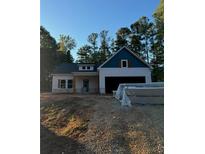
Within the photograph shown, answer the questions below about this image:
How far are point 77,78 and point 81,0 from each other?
652 cm

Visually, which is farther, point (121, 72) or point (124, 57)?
point (124, 57)

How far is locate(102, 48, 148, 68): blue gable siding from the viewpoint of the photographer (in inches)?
296

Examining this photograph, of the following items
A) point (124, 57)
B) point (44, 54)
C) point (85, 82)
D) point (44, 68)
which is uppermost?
point (124, 57)

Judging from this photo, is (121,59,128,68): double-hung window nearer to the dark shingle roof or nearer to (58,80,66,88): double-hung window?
the dark shingle roof

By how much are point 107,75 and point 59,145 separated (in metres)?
5.65

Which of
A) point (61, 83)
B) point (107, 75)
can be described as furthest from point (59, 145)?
point (61, 83)

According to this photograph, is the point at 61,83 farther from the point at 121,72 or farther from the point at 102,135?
the point at 102,135

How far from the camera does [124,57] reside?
Answer: 7637 mm

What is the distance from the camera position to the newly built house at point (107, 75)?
7.43 meters

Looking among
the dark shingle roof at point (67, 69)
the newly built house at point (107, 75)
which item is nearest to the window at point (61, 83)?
the newly built house at point (107, 75)

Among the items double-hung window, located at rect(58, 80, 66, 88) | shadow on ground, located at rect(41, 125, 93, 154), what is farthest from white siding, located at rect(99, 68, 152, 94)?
shadow on ground, located at rect(41, 125, 93, 154)
